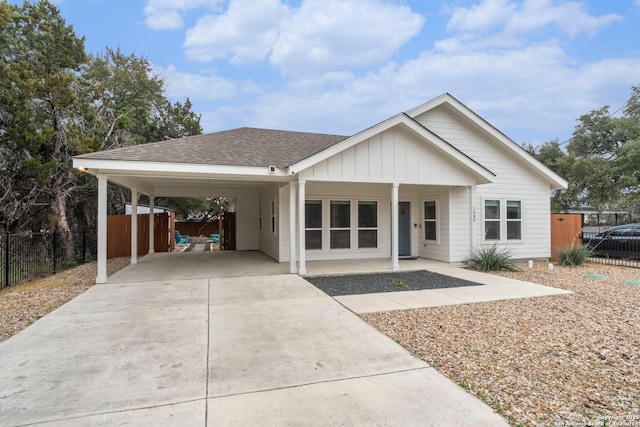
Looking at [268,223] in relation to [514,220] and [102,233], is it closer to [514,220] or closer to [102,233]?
[102,233]

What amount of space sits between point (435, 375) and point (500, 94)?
85.6 ft

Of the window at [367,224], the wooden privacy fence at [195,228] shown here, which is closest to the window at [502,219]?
the window at [367,224]

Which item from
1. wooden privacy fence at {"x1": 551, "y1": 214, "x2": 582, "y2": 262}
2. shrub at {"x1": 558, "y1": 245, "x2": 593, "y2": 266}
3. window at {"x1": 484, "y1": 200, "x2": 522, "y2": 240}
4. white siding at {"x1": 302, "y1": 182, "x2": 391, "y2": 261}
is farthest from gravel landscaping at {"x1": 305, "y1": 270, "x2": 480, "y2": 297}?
wooden privacy fence at {"x1": 551, "y1": 214, "x2": 582, "y2": 262}

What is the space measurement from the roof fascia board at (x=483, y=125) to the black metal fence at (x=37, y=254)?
1110cm

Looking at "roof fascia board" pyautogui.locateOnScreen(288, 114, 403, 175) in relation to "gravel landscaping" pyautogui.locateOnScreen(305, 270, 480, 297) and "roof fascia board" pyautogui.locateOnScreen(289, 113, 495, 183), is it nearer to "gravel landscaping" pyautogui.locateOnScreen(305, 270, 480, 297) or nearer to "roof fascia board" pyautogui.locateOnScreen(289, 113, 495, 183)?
"roof fascia board" pyautogui.locateOnScreen(289, 113, 495, 183)

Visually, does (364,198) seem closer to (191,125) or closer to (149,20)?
(149,20)

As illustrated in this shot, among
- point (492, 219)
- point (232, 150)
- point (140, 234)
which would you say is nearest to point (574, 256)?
point (492, 219)

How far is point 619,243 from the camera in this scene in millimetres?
12109

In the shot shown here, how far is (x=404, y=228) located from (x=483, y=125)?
4.32 metres

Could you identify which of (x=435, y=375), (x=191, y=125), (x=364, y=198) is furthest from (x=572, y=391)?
(x=191, y=125)

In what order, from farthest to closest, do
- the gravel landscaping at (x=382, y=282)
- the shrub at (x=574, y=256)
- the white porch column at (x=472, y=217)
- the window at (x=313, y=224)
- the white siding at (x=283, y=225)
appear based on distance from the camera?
the window at (x=313, y=224) → the shrub at (x=574, y=256) → the white siding at (x=283, y=225) → the white porch column at (x=472, y=217) → the gravel landscaping at (x=382, y=282)

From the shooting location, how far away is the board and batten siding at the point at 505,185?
1138cm

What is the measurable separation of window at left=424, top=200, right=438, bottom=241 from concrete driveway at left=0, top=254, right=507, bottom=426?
699 cm

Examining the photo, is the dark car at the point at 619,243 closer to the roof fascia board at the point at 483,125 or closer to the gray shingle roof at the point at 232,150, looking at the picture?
the roof fascia board at the point at 483,125
